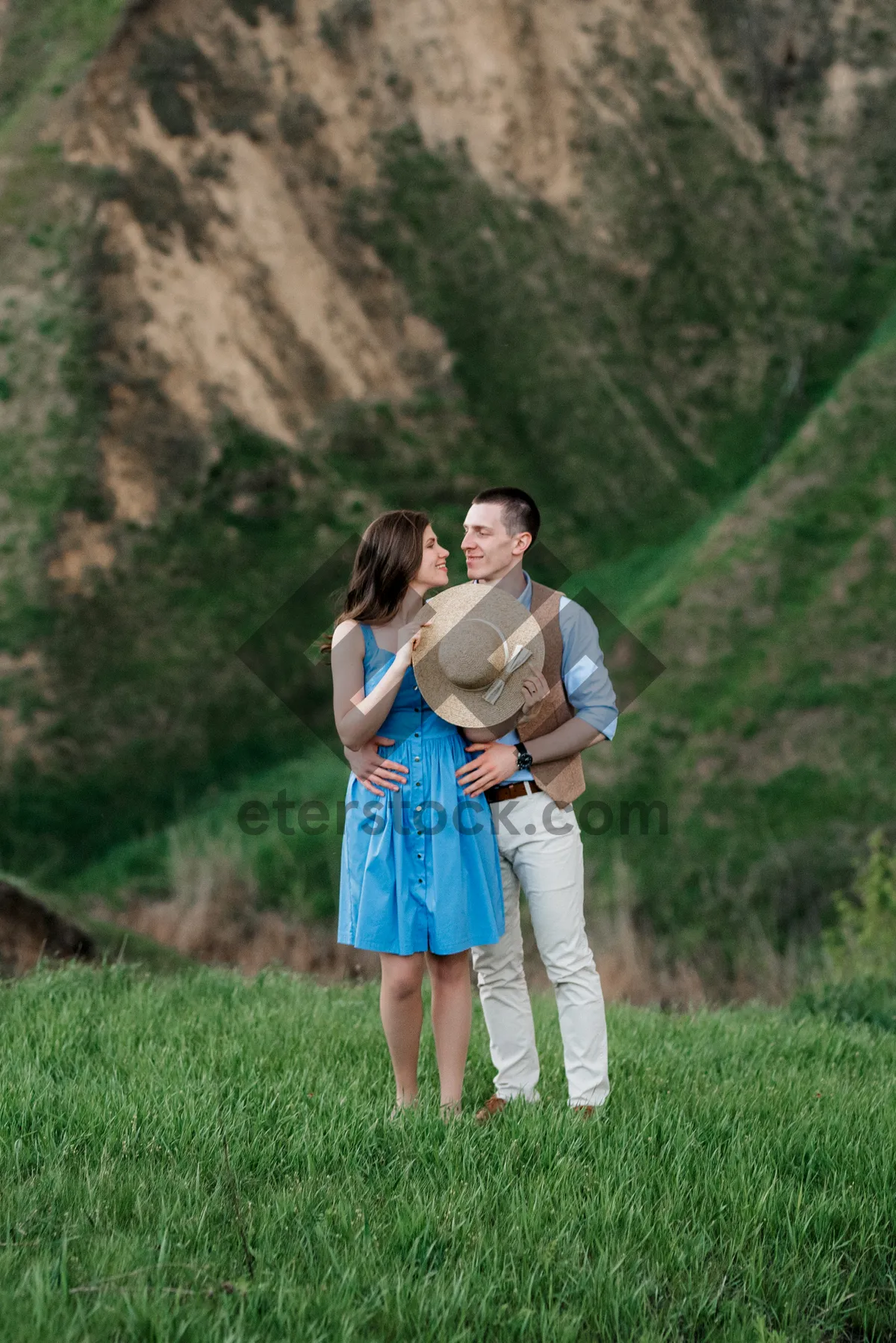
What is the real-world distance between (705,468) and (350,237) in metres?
6.82

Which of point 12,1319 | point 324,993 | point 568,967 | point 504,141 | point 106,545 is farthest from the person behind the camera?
point 504,141

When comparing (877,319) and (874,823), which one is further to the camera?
(877,319)

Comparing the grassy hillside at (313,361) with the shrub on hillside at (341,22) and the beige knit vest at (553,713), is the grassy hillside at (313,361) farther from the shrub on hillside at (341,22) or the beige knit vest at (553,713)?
the beige knit vest at (553,713)

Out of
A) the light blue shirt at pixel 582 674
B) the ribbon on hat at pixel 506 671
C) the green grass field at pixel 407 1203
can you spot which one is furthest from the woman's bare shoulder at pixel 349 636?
the green grass field at pixel 407 1203

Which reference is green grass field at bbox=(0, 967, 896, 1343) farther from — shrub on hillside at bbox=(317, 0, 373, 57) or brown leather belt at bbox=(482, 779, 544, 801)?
shrub on hillside at bbox=(317, 0, 373, 57)

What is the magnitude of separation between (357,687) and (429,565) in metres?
0.49

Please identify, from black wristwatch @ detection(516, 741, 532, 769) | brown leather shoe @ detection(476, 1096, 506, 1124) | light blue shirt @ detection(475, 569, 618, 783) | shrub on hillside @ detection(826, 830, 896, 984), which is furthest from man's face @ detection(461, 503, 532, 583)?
shrub on hillside @ detection(826, 830, 896, 984)

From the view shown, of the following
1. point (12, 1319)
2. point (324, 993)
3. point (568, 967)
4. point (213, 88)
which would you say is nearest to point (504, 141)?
point (213, 88)

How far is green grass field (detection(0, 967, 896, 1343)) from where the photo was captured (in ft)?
9.53

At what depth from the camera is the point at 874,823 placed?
586 inches

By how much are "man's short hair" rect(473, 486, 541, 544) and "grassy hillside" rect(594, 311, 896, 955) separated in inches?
409

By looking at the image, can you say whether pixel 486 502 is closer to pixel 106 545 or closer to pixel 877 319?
pixel 106 545

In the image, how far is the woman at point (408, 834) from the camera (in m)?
4.40

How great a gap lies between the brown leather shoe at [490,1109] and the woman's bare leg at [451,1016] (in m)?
0.11
